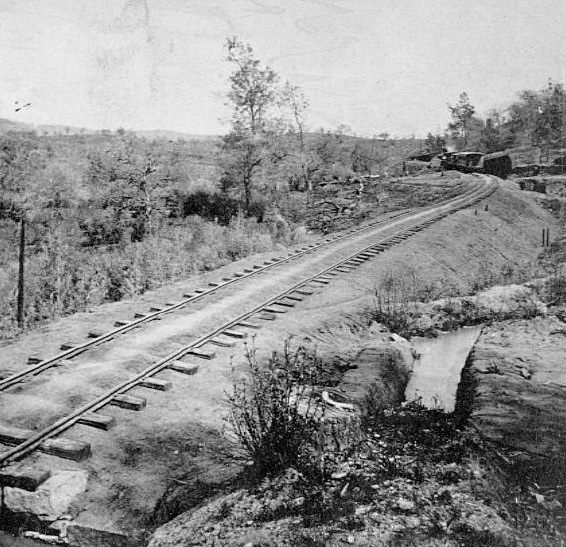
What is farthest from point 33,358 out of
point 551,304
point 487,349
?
point 551,304

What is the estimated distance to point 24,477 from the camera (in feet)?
14.5

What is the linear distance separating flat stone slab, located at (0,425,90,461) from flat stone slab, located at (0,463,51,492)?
33 centimetres

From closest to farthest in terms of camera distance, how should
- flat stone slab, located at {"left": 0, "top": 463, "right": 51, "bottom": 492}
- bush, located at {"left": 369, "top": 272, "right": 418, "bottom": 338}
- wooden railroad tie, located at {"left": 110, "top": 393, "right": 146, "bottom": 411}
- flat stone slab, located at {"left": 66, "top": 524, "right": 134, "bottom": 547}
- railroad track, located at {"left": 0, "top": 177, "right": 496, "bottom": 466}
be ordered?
1. flat stone slab, located at {"left": 66, "top": 524, "right": 134, "bottom": 547}
2. flat stone slab, located at {"left": 0, "top": 463, "right": 51, "bottom": 492}
3. railroad track, located at {"left": 0, "top": 177, "right": 496, "bottom": 466}
4. wooden railroad tie, located at {"left": 110, "top": 393, "right": 146, "bottom": 411}
5. bush, located at {"left": 369, "top": 272, "right": 418, "bottom": 338}

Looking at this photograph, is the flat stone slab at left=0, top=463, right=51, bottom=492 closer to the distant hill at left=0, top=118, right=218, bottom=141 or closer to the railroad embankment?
the railroad embankment

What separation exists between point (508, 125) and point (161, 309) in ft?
293

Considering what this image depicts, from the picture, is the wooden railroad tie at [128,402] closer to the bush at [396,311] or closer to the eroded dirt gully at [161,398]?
the eroded dirt gully at [161,398]

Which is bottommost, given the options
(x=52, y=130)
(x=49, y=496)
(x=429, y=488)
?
(x=49, y=496)

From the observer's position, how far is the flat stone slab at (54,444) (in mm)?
4879

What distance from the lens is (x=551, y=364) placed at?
6.90 m

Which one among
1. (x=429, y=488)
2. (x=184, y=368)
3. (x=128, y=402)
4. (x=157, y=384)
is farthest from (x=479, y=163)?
(x=429, y=488)

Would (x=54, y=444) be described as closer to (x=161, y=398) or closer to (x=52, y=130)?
(x=161, y=398)

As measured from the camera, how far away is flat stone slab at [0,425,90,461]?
→ 16.0 feet

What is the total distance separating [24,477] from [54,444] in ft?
1.83

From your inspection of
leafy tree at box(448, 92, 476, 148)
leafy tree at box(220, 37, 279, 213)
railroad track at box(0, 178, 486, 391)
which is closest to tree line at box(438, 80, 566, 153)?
leafy tree at box(448, 92, 476, 148)
